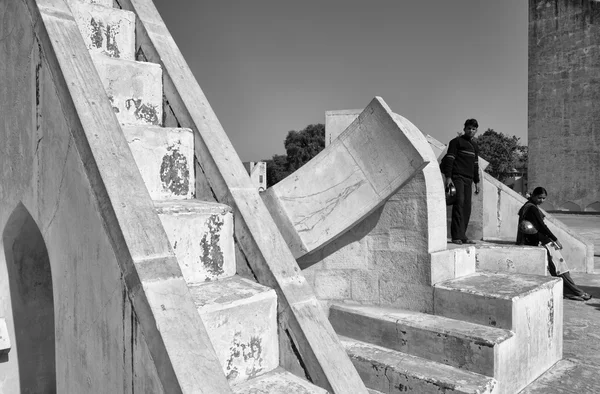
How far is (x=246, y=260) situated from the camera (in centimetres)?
243

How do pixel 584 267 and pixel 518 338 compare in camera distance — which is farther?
pixel 584 267

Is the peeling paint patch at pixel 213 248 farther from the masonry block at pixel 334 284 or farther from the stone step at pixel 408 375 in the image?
the masonry block at pixel 334 284

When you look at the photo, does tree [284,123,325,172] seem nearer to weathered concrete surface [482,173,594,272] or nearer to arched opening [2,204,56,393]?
weathered concrete surface [482,173,594,272]

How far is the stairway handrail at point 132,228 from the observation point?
153 centimetres

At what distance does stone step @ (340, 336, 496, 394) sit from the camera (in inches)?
117

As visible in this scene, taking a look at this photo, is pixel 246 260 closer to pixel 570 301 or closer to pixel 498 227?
pixel 570 301

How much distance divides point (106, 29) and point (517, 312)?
134 inches

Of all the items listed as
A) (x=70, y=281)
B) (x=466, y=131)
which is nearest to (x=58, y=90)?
(x=70, y=281)

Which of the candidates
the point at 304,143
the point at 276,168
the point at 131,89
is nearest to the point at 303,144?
the point at 304,143

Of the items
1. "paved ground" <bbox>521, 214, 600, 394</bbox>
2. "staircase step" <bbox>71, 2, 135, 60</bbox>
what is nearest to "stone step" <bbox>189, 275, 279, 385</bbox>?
"staircase step" <bbox>71, 2, 135, 60</bbox>

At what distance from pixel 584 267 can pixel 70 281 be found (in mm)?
8477

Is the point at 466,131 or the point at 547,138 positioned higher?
the point at 547,138

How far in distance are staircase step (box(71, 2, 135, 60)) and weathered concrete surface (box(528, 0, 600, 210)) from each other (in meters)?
20.2

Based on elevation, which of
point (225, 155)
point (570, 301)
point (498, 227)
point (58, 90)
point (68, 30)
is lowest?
point (570, 301)
